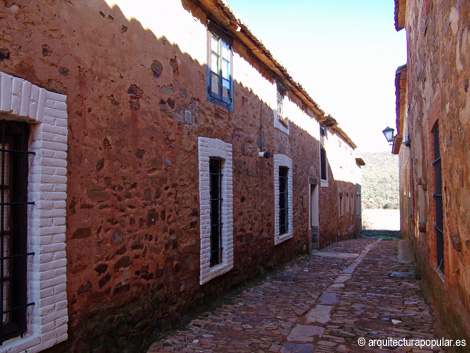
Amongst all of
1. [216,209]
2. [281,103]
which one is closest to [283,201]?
[281,103]

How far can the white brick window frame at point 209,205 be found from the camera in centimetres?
538

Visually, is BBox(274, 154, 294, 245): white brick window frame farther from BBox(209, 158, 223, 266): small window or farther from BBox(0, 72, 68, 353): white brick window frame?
BBox(0, 72, 68, 353): white brick window frame

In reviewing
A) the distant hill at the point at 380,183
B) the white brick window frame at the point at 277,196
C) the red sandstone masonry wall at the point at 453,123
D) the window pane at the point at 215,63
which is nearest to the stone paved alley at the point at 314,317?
the red sandstone masonry wall at the point at 453,123

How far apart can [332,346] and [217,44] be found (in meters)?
4.88

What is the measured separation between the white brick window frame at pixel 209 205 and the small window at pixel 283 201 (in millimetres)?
3233

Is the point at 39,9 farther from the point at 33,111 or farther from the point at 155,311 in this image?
the point at 155,311

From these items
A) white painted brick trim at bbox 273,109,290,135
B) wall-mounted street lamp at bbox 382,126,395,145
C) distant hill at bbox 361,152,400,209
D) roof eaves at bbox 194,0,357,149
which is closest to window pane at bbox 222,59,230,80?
roof eaves at bbox 194,0,357,149

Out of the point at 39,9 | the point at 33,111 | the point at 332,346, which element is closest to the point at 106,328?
the point at 33,111

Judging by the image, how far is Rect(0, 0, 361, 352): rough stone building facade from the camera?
296 centimetres

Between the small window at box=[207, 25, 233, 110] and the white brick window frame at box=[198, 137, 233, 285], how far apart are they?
0.77 metres

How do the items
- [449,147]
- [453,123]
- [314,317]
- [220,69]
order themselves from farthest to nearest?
[220,69] < [314,317] < [449,147] < [453,123]

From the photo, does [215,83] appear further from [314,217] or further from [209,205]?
[314,217]

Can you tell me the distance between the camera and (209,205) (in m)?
5.61

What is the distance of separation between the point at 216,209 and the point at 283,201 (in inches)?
145
